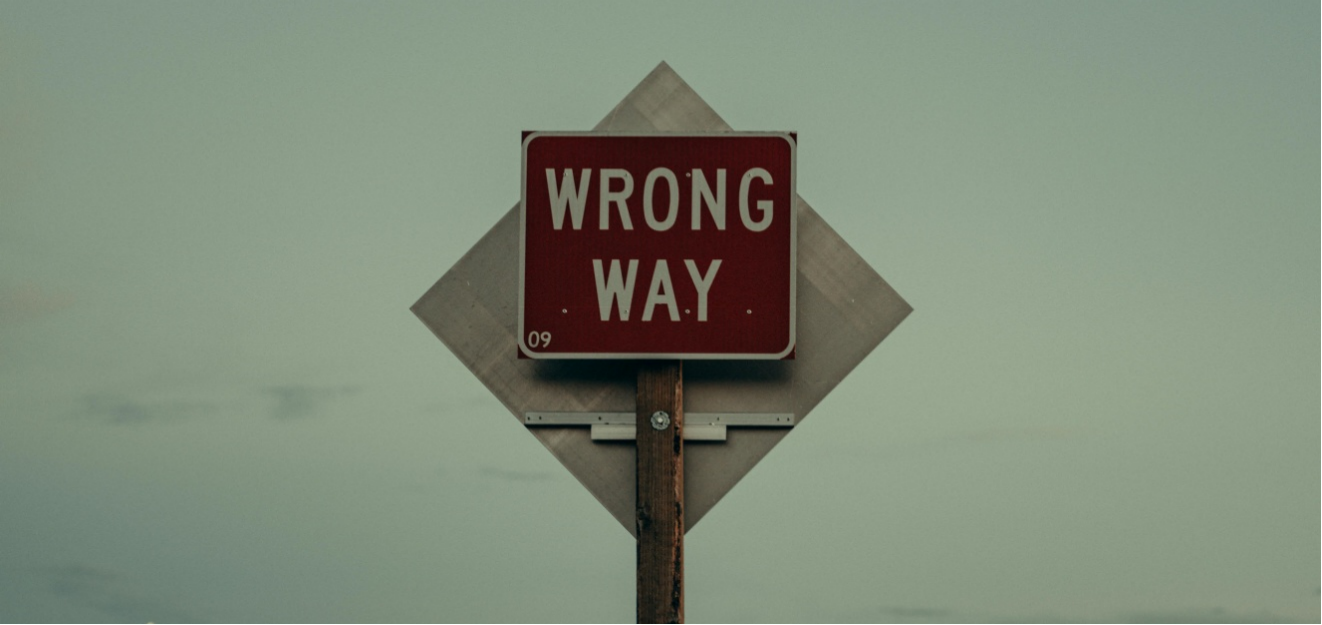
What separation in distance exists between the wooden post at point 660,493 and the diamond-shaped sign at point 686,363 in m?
0.17

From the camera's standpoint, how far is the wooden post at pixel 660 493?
956cm

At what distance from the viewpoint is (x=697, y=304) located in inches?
387

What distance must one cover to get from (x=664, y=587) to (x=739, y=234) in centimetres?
200

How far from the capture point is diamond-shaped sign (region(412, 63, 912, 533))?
9.91 metres

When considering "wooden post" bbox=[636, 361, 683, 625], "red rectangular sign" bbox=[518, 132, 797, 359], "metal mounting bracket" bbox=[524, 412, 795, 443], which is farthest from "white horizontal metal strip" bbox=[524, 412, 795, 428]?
"red rectangular sign" bbox=[518, 132, 797, 359]

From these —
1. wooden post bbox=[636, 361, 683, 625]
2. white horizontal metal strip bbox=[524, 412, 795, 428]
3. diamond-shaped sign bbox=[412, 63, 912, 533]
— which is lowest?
wooden post bbox=[636, 361, 683, 625]

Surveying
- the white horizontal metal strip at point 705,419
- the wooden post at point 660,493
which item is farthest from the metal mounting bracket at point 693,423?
the wooden post at point 660,493

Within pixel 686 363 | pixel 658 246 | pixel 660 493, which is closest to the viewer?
pixel 660 493

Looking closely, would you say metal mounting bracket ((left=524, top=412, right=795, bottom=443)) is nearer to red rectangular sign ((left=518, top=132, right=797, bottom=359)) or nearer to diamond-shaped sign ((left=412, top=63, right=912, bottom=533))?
diamond-shaped sign ((left=412, top=63, right=912, bottom=533))

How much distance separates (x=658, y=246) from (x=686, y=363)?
71 cm

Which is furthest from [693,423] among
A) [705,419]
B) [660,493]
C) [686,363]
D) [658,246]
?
[658,246]

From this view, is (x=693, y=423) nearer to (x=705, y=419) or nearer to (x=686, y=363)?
(x=705, y=419)

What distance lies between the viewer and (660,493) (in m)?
9.67

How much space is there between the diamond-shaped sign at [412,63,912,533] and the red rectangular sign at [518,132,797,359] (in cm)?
22
